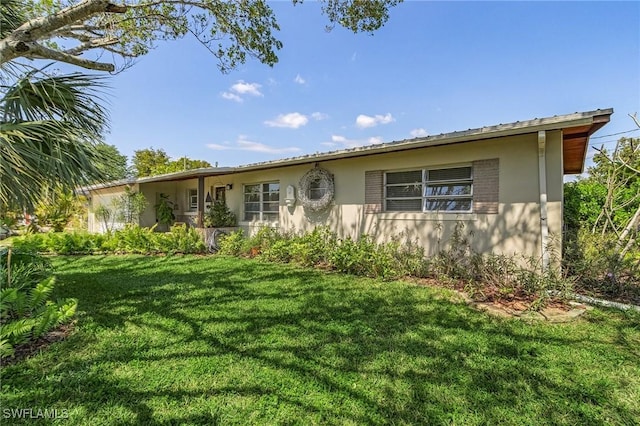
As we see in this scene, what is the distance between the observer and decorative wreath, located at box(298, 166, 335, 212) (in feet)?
30.2

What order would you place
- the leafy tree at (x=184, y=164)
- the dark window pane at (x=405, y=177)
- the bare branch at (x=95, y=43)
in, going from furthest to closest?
the leafy tree at (x=184, y=164), the bare branch at (x=95, y=43), the dark window pane at (x=405, y=177)

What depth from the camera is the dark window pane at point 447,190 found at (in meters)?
7.01

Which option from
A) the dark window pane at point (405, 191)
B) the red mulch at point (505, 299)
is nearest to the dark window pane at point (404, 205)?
the dark window pane at point (405, 191)

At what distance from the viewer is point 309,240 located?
28.9 ft

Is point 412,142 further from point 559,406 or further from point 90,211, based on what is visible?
point 90,211

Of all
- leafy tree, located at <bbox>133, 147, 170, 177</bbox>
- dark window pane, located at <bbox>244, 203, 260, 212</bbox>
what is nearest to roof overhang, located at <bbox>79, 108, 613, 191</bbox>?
dark window pane, located at <bbox>244, 203, 260, 212</bbox>

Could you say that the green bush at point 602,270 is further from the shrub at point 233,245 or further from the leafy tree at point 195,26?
the shrub at point 233,245

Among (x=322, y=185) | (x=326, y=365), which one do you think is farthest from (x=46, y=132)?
(x=322, y=185)

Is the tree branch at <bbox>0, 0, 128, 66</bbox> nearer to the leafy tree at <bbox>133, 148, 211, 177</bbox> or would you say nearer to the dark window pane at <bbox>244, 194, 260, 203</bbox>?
the dark window pane at <bbox>244, 194, 260, 203</bbox>

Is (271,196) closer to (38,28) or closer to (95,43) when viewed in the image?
(95,43)

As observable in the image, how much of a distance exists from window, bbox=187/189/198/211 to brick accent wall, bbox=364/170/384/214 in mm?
10663

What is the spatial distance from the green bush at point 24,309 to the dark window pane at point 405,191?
676 cm

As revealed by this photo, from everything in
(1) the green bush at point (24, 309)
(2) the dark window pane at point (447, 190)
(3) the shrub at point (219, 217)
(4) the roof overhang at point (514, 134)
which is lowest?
(1) the green bush at point (24, 309)

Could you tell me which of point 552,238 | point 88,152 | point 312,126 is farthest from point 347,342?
point 312,126
